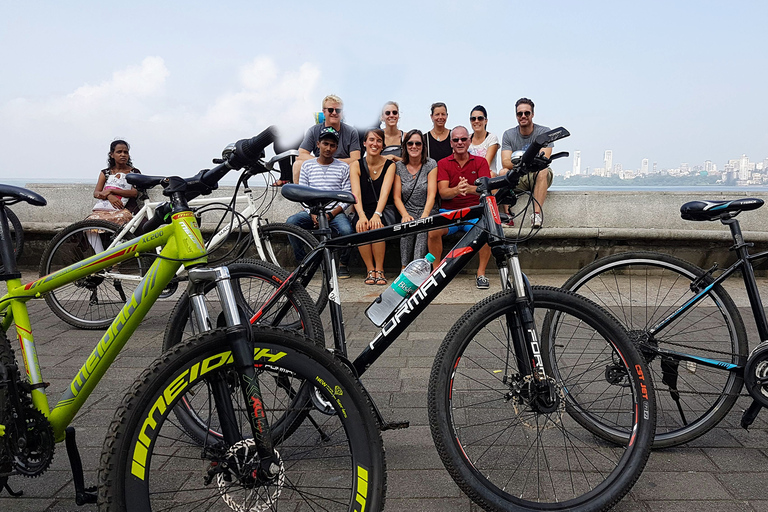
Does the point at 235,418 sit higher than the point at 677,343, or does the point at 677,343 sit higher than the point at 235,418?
the point at 235,418

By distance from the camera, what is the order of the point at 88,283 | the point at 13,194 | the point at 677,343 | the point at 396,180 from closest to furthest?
the point at 13,194 < the point at 677,343 < the point at 88,283 < the point at 396,180

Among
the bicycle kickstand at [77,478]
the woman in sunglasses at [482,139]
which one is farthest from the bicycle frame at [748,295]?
the woman in sunglasses at [482,139]

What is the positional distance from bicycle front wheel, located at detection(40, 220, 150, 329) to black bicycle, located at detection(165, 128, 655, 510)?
2555 millimetres

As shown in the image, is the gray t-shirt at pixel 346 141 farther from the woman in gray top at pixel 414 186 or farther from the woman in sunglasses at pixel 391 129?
the woman in gray top at pixel 414 186

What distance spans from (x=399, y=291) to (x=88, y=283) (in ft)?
11.3

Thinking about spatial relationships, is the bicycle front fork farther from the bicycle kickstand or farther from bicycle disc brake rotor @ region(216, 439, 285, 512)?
the bicycle kickstand

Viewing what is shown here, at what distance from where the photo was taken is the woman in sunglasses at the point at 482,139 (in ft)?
25.5

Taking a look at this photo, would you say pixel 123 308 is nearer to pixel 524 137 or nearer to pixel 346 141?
pixel 346 141

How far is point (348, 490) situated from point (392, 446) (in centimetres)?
77

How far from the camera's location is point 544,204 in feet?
25.3

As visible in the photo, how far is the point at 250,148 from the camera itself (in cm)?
253

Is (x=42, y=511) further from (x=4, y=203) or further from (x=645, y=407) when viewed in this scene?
(x=645, y=407)

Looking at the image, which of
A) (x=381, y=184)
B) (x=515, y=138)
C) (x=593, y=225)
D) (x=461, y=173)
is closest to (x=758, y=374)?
(x=461, y=173)

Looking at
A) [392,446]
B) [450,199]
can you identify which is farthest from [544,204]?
[392,446]
